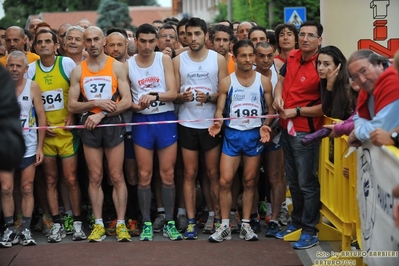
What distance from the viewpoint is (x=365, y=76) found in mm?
6113

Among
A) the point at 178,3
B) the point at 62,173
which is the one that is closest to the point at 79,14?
the point at 178,3

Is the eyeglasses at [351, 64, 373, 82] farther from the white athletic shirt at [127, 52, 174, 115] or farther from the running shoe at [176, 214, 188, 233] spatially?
the running shoe at [176, 214, 188, 233]

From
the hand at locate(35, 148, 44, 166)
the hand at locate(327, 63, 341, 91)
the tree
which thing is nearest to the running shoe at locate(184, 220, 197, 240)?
the hand at locate(35, 148, 44, 166)

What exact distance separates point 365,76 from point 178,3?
96.6 meters

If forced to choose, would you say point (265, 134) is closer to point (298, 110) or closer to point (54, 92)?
point (298, 110)

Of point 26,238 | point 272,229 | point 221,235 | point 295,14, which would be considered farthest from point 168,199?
point 295,14

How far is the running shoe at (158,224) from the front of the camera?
937 cm

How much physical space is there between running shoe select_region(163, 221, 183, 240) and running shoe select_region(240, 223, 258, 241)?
71 centimetres

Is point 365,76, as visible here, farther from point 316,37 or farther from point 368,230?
Answer: point 316,37

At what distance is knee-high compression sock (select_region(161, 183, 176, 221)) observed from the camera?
30.1 ft

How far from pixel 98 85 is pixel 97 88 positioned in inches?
1.4

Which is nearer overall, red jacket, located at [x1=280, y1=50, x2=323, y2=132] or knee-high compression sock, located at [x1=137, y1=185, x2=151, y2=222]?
red jacket, located at [x1=280, y1=50, x2=323, y2=132]

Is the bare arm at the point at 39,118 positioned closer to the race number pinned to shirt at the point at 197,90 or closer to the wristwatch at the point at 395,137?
the race number pinned to shirt at the point at 197,90

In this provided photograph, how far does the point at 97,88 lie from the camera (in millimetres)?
8852
